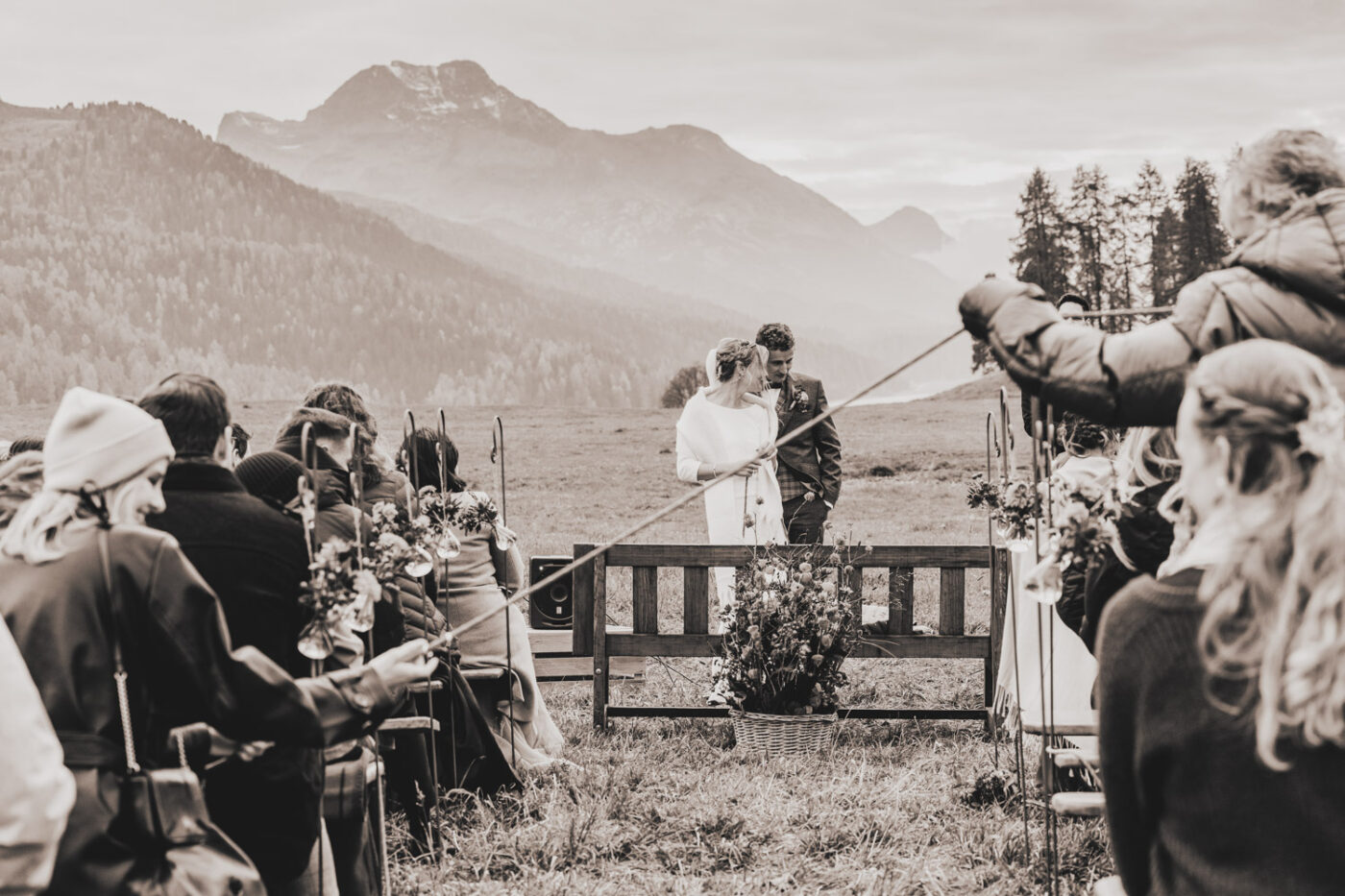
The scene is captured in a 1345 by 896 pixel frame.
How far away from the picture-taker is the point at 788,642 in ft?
23.7

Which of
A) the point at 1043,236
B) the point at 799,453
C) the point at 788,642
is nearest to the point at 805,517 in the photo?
the point at 799,453

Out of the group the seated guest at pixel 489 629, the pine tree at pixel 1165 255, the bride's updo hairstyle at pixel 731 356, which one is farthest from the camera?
the pine tree at pixel 1165 255

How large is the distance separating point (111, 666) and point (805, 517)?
6.50m

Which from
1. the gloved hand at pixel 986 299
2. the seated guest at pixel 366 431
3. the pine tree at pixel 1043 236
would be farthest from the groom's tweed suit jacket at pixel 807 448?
the pine tree at pixel 1043 236

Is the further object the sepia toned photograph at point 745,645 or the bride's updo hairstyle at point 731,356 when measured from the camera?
the bride's updo hairstyle at point 731,356

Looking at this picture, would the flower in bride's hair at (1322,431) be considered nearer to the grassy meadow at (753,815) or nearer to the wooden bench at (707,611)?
the grassy meadow at (753,815)

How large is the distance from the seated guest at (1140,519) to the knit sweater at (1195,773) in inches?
78.3

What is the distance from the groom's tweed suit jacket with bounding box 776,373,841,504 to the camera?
28.7ft

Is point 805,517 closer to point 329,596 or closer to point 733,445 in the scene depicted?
point 733,445

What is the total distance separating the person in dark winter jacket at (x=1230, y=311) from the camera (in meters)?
3.06

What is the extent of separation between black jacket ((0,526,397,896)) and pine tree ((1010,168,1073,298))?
260 ft

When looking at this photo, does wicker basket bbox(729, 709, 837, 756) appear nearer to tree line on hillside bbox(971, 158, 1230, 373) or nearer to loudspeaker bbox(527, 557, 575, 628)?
loudspeaker bbox(527, 557, 575, 628)

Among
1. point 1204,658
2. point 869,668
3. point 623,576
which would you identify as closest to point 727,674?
point 869,668

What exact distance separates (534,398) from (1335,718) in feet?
483
